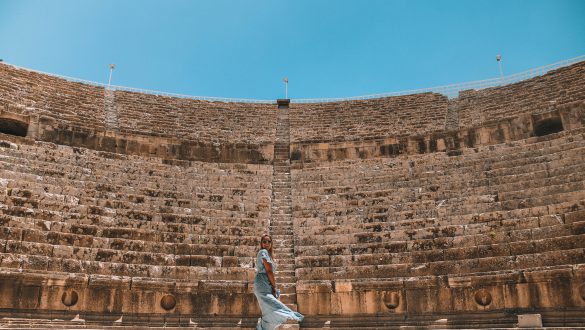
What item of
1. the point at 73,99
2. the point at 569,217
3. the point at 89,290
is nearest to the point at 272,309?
the point at 89,290

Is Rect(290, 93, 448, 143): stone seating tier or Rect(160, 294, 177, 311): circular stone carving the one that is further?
Rect(290, 93, 448, 143): stone seating tier

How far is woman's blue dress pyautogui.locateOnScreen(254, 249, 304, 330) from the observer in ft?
18.7

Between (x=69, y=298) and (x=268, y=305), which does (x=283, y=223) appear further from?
(x=268, y=305)

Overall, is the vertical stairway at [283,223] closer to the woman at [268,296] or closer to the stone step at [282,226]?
the stone step at [282,226]

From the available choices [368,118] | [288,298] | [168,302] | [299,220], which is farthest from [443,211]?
[368,118]

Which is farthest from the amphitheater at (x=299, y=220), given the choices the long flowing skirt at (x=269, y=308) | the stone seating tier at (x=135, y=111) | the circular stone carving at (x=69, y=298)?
the long flowing skirt at (x=269, y=308)

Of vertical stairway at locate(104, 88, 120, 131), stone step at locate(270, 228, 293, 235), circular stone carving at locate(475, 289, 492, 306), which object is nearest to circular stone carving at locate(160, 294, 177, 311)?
stone step at locate(270, 228, 293, 235)

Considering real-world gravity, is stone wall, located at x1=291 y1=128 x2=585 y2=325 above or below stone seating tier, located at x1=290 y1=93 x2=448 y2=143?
below

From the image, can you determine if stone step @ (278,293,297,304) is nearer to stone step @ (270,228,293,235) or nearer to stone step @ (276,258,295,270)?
stone step @ (276,258,295,270)

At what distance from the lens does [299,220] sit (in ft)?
40.9

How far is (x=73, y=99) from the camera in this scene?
1869cm

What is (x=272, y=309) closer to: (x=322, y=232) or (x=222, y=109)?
(x=322, y=232)

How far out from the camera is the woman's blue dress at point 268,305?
18.7 ft

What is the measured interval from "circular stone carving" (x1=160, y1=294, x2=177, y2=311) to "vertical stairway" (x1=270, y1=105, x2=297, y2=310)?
1.92 meters
